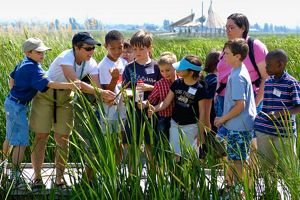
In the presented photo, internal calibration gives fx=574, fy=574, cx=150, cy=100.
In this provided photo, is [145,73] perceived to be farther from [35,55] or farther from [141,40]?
[35,55]

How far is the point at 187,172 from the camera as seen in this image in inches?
121

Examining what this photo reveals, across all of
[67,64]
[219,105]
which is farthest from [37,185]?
[219,105]

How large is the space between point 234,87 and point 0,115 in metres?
2.36

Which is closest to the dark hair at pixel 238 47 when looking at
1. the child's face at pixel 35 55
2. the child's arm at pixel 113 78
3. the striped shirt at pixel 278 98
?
the striped shirt at pixel 278 98

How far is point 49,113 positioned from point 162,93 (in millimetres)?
845

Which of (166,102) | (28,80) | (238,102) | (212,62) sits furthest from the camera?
(212,62)

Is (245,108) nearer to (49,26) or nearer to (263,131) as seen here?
(263,131)

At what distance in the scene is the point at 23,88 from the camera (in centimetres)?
403

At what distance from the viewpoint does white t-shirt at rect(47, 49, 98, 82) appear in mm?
3975

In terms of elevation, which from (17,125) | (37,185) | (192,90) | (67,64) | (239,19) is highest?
(239,19)

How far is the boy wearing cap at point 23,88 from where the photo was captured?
3.92 meters

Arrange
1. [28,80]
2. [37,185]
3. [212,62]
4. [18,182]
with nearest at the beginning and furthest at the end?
[18,182], [37,185], [28,80], [212,62]

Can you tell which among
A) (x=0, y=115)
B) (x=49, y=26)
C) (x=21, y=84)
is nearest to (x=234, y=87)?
(x=21, y=84)

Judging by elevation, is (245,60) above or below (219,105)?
above
